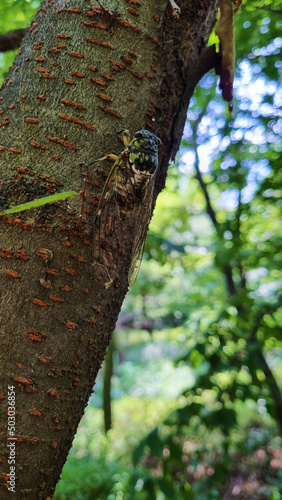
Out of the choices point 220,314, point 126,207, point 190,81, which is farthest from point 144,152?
point 220,314

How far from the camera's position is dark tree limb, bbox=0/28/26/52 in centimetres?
99

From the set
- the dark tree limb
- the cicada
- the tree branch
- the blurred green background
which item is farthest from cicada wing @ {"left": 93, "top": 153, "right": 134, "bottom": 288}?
the blurred green background

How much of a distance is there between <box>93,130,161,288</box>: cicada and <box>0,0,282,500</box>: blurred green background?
3.92 ft

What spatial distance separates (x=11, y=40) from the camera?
1015 millimetres

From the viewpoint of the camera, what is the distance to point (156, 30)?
0.80 m

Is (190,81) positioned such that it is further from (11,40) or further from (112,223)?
(11,40)

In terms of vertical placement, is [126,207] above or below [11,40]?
below

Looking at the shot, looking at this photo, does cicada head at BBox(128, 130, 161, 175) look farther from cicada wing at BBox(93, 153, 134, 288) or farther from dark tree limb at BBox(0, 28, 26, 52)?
dark tree limb at BBox(0, 28, 26, 52)

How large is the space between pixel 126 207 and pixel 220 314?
1514mm

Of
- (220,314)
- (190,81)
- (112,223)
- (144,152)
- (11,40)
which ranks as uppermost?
(11,40)

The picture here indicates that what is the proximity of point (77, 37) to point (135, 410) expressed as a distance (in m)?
7.36

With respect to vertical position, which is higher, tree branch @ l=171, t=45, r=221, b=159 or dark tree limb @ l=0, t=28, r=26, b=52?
dark tree limb @ l=0, t=28, r=26, b=52

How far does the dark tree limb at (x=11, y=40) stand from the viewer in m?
0.99

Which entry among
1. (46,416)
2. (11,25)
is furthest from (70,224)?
(11,25)
